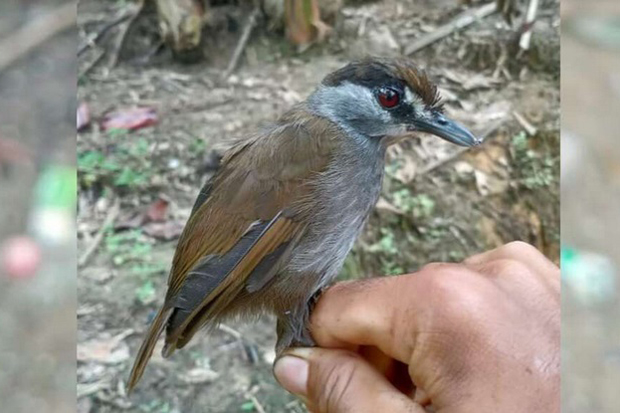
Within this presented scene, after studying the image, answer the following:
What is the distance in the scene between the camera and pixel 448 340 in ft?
2.92

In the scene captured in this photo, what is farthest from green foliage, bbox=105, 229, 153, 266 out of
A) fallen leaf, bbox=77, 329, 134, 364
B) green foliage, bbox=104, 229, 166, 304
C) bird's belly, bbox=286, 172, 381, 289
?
bird's belly, bbox=286, 172, 381, 289

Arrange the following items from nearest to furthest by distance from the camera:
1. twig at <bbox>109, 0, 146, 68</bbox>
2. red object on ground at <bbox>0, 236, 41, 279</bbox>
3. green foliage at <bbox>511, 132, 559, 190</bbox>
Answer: red object on ground at <bbox>0, 236, 41, 279</bbox>, green foliage at <bbox>511, 132, 559, 190</bbox>, twig at <bbox>109, 0, 146, 68</bbox>

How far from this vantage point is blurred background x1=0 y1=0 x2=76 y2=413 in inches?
35.4

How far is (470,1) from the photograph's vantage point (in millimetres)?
1456

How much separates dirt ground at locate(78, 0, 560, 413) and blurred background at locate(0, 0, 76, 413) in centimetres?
39

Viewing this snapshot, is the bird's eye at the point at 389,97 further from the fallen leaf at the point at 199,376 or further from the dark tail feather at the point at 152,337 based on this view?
the fallen leaf at the point at 199,376

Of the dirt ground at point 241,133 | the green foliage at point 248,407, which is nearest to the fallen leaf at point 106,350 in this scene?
the dirt ground at point 241,133

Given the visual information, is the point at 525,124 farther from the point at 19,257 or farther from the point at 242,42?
the point at 19,257

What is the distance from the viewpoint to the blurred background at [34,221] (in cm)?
90

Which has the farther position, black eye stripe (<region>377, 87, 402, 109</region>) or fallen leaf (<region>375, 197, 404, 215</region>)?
fallen leaf (<region>375, 197, 404, 215</region>)

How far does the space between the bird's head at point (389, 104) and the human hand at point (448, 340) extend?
219 mm

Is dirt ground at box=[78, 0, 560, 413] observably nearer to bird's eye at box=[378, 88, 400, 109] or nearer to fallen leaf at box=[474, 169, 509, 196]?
fallen leaf at box=[474, 169, 509, 196]

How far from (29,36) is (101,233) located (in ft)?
1.67

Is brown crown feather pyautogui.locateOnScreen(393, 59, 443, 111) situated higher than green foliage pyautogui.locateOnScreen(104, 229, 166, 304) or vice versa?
brown crown feather pyautogui.locateOnScreen(393, 59, 443, 111)
